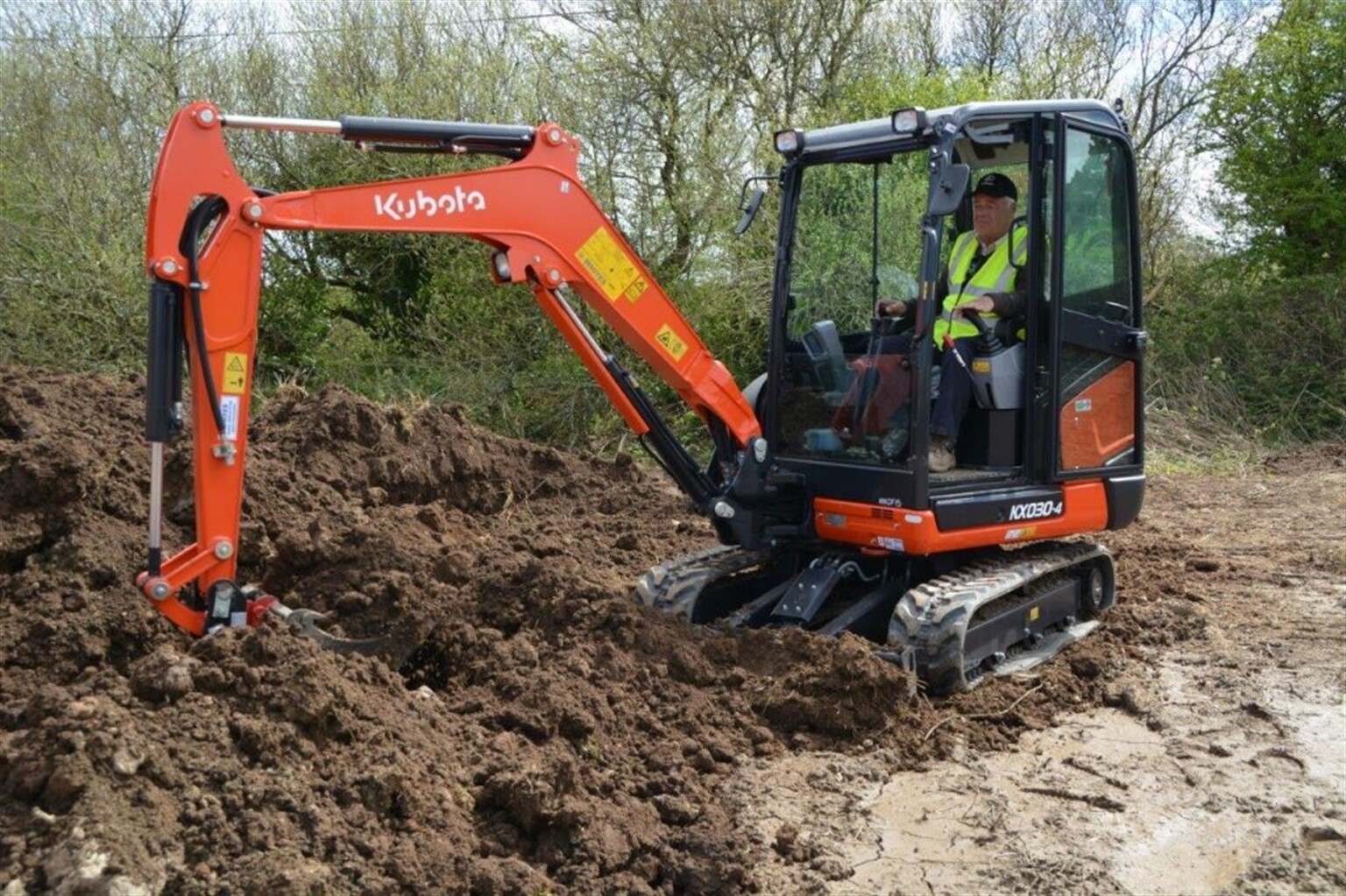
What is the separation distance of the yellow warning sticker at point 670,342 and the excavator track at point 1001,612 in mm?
1438

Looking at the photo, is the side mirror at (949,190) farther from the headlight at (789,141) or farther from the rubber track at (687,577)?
the rubber track at (687,577)

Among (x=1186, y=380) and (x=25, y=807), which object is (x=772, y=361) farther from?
(x=1186, y=380)

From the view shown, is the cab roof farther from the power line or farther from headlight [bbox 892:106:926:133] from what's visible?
the power line

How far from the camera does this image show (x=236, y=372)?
14.9ft

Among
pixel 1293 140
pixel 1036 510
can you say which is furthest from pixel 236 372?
pixel 1293 140

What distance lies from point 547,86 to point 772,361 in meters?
7.60

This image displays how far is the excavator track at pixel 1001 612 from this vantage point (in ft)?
17.5

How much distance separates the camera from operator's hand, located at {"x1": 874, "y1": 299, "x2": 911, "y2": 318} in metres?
5.81

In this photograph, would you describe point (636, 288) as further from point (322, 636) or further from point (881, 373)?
point (322, 636)

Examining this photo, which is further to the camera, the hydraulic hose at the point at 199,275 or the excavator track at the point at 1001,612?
the excavator track at the point at 1001,612

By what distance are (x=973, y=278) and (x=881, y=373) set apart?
28.6 inches

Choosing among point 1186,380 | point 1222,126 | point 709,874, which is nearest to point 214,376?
point 709,874

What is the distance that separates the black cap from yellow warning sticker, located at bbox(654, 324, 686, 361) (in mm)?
1589

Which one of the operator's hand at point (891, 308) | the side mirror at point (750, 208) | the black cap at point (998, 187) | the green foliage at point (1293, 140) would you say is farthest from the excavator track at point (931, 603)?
the green foliage at point (1293, 140)
